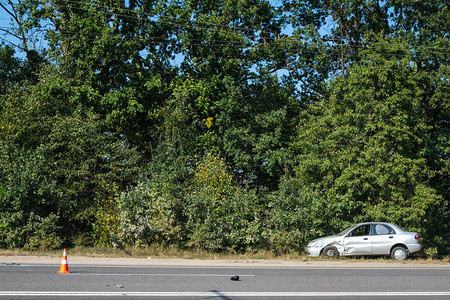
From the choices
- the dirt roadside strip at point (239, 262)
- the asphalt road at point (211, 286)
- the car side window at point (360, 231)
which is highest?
the car side window at point (360, 231)

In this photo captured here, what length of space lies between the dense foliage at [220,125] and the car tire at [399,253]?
2.55m

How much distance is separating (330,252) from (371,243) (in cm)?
165

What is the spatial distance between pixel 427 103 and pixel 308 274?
61.0ft

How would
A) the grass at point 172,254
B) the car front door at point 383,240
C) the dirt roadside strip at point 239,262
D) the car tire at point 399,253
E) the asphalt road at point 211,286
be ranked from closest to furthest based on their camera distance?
the asphalt road at point 211,286 → the dirt roadside strip at point 239,262 → the grass at point 172,254 → the car tire at point 399,253 → the car front door at point 383,240

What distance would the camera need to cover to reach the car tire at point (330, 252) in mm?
19022

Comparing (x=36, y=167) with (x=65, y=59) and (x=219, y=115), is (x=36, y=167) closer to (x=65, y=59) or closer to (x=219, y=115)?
(x=65, y=59)

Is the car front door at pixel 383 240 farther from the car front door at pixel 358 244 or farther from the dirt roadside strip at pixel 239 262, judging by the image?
the dirt roadside strip at pixel 239 262

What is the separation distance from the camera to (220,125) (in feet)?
95.6

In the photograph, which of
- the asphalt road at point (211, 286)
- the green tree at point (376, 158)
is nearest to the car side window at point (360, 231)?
the green tree at point (376, 158)

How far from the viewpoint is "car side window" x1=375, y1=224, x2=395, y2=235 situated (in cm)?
1877

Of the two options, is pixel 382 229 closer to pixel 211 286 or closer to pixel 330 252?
pixel 330 252

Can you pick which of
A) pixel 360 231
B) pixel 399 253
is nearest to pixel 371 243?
pixel 360 231

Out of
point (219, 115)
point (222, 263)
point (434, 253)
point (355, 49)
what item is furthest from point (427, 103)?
point (222, 263)

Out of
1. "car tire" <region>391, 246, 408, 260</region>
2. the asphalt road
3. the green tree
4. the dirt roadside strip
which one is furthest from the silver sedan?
the asphalt road
